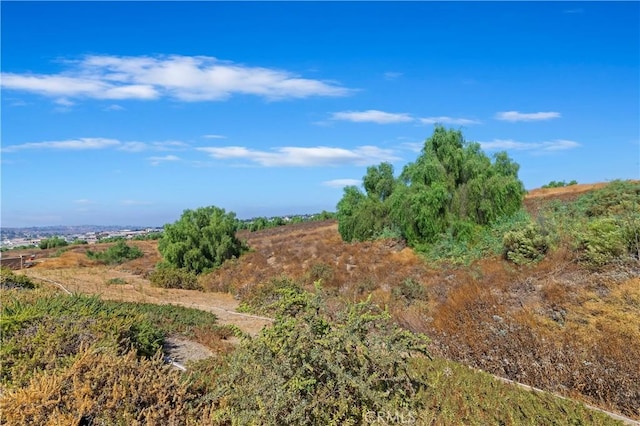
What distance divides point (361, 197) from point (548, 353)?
23573 millimetres

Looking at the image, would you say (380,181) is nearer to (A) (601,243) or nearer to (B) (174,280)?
(B) (174,280)

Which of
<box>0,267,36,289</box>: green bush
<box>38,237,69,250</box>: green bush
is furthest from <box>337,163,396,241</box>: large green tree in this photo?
<box>38,237,69,250</box>: green bush

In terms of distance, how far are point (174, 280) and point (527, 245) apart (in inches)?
582

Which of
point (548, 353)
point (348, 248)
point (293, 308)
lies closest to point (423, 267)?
point (348, 248)

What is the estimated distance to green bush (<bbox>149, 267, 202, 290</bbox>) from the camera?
20.8 metres

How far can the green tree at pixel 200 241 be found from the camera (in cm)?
2394

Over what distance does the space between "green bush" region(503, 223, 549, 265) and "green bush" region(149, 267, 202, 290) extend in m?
13.4

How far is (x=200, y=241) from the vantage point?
24.6m

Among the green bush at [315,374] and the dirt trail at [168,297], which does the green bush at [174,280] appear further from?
the green bush at [315,374]

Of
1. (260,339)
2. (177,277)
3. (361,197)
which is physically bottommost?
(177,277)

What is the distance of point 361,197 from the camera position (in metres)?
30.5

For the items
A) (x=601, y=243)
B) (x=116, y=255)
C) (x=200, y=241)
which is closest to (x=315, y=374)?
(x=601, y=243)

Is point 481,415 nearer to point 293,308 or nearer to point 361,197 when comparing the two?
point 293,308

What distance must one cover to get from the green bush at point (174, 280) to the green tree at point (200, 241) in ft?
6.44
